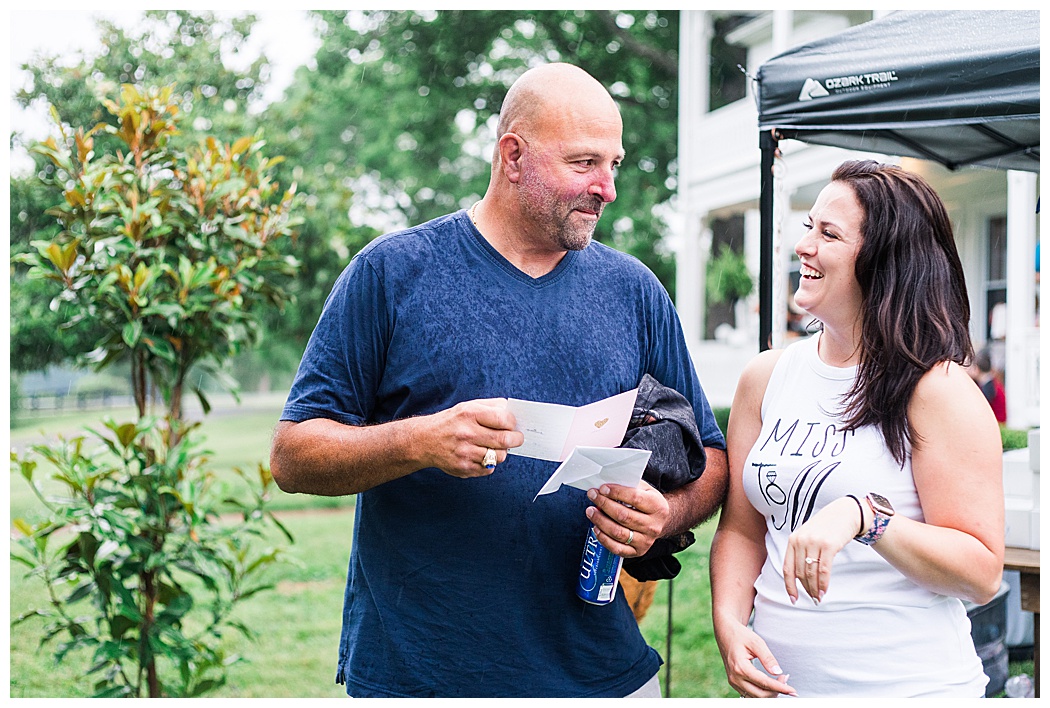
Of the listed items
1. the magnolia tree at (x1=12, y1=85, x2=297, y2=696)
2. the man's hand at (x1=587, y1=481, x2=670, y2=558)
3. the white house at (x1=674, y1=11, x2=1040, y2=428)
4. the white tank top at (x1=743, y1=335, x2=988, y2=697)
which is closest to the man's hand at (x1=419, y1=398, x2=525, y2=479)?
the man's hand at (x1=587, y1=481, x2=670, y2=558)

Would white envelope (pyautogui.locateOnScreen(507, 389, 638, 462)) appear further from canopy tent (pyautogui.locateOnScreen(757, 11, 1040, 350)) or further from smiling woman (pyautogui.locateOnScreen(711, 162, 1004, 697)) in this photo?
canopy tent (pyautogui.locateOnScreen(757, 11, 1040, 350))

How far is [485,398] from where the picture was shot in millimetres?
2053

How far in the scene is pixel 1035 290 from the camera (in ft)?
27.5

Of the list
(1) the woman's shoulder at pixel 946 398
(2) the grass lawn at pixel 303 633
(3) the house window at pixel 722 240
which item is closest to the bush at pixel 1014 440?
(2) the grass lawn at pixel 303 633

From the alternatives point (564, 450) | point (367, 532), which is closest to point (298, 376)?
point (367, 532)

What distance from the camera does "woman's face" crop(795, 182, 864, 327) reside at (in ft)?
6.68

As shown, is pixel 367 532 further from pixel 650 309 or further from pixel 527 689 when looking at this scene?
pixel 650 309

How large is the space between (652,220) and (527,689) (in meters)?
17.2

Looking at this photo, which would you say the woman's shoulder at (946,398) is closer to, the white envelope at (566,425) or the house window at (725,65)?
the white envelope at (566,425)

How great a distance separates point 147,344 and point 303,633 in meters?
4.65

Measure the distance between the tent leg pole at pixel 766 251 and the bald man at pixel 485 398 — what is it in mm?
1752

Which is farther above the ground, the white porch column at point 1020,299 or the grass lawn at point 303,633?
the white porch column at point 1020,299

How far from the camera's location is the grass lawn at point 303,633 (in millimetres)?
6148

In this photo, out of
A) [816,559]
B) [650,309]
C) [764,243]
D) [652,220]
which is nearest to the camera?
[816,559]
